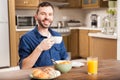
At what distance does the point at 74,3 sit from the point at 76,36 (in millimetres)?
885

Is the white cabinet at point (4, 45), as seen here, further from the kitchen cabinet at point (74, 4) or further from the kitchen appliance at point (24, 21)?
the kitchen cabinet at point (74, 4)

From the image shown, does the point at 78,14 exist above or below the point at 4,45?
above

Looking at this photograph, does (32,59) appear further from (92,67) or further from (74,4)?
(74,4)

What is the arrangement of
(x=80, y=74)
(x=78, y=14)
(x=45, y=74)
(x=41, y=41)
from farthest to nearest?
(x=78, y=14)
(x=41, y=41)
(x=80, y=74)
(x=45, y=74)

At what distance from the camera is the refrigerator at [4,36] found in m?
4.87

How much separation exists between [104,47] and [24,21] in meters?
2.40

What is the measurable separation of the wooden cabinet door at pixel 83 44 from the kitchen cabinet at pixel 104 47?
200 centimetres

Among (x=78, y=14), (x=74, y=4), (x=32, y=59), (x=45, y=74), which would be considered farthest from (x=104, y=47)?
(x=78, y=14)

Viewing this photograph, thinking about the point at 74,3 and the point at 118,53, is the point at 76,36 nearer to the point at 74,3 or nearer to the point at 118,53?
the point at 74,3

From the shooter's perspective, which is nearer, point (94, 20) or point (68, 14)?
point (94, 20)

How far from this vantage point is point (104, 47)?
3.76 meters

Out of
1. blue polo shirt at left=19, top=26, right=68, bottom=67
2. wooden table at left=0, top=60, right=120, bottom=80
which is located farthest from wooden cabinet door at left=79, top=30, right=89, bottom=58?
wooden table at left=0, top=60, right=120, bottom=80

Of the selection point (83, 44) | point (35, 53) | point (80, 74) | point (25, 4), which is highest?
point (25, 4)

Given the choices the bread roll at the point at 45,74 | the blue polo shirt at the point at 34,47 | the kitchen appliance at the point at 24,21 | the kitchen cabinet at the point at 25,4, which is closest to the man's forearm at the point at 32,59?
the blue polo shirt at the point at 34,47
